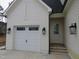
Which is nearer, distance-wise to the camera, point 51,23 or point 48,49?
→ point 48,49

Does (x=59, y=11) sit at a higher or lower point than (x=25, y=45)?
higher

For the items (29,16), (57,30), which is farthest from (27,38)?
(57,30)

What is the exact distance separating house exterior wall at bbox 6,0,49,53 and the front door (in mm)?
3498

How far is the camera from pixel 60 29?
1658 centimetres

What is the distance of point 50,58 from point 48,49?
7.43 ft

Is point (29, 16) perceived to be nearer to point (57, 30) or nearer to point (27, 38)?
point (27, 38)

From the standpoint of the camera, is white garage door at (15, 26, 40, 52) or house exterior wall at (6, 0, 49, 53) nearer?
house exterior wall at (6, 0, 49, 53)

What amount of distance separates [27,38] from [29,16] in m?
2.30

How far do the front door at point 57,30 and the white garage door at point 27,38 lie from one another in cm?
348

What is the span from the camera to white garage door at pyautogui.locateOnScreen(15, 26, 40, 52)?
13695mm

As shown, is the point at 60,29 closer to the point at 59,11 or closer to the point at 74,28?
the point at 59,11

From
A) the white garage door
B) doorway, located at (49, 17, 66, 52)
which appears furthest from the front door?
the white garage door

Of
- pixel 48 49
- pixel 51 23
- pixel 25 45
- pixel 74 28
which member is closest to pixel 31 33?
pixel 25 45

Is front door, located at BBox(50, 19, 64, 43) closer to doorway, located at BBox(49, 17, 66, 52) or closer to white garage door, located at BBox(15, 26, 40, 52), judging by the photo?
doorway, located at BBox(49, 17, 66, 52)
